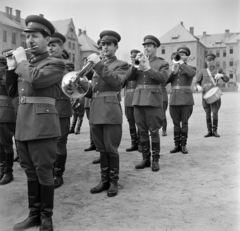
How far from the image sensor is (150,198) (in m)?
4.17

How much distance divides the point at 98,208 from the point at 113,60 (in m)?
2.17

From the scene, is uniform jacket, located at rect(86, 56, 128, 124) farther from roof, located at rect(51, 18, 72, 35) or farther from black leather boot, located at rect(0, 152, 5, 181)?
roof, located at rect(51, 18, 72, 35)

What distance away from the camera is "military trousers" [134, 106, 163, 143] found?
5.74 meters

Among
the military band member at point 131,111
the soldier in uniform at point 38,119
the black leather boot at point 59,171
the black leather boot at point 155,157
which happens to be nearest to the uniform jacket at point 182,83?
the military band member at point 131,111

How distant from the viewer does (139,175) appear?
5.34 metres

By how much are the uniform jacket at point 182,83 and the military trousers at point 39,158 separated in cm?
441

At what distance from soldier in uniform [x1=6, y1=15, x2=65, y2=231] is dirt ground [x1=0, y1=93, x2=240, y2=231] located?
1.00ft

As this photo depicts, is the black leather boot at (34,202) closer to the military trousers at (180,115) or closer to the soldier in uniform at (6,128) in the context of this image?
the soldier in uniform at (6,128)

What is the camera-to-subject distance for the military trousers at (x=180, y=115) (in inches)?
285

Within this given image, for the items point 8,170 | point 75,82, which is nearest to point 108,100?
point 75,82

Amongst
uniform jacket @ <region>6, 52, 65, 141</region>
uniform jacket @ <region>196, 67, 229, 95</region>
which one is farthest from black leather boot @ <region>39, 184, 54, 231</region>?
uniform jacket @ <region>196, 67, 229, 95</region>

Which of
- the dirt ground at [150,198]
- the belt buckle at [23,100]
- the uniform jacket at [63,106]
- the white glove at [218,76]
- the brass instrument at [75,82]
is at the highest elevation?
the white glove at [218,76]

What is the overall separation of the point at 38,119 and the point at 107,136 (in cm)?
144

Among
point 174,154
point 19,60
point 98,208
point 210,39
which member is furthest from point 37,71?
Result: point 210,39
